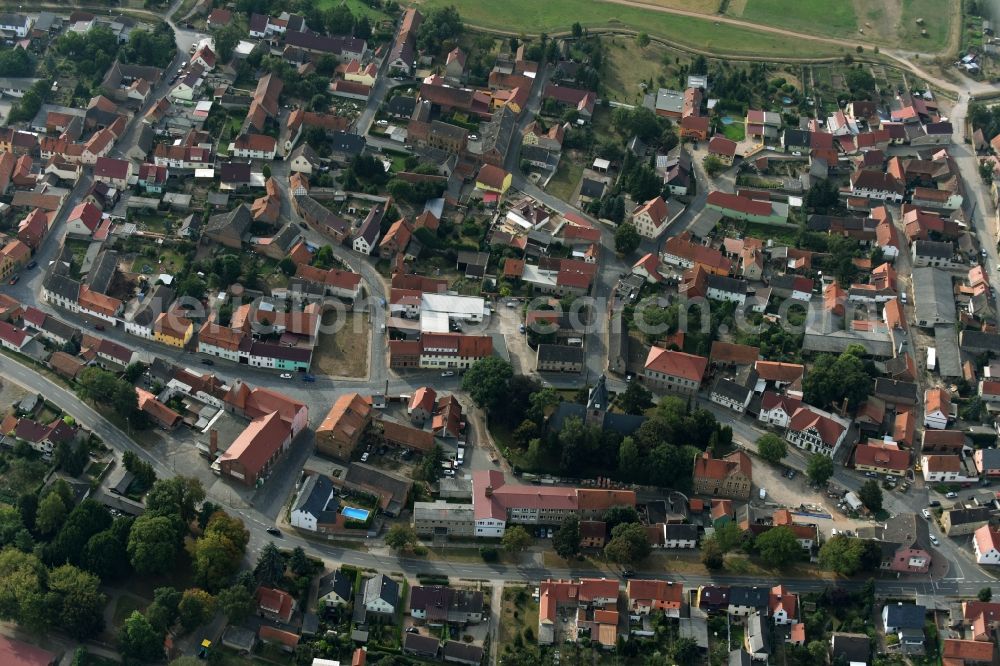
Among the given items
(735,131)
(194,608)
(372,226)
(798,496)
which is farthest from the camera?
(735,131)

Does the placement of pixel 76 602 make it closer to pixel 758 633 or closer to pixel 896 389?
pixel 758 633

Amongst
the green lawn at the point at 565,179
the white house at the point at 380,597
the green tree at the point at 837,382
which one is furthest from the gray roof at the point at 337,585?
the green lawn at the point at 565,179

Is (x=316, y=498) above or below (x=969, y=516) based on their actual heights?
below

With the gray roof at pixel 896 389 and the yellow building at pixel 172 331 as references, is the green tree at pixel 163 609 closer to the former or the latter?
the yellow building at pixel 172 331

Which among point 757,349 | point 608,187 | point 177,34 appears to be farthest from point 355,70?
point 757,349

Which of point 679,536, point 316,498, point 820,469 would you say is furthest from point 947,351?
point 316,498

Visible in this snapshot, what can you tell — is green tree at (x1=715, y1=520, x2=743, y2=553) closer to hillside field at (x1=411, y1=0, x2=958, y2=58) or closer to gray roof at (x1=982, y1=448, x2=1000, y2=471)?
gray roof at (x1=982, y1=448, x2=1000, y2=471)
